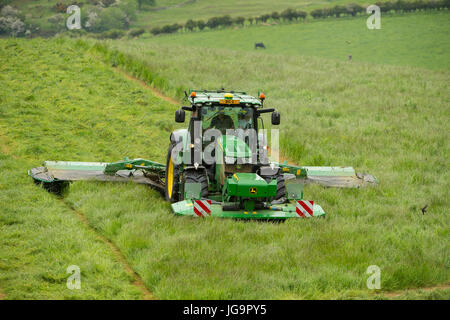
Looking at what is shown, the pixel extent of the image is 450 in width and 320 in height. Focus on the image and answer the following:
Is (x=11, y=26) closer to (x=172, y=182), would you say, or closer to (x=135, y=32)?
(x=135, y=32)

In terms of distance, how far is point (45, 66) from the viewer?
2464cm

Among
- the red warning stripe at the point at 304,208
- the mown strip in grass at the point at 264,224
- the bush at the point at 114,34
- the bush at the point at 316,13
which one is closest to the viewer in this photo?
the mown strip in grass at the point at 264,224

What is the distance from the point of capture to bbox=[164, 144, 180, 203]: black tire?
1140 centimetres

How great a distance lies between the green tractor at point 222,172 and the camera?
10.1 m

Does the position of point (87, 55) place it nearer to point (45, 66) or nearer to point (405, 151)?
point (45, 66)

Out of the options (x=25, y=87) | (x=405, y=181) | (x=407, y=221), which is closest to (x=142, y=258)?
(x=407, y=221)

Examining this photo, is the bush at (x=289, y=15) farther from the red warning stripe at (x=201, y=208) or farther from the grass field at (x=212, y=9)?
the red warning stripe at (x=201, y=208)

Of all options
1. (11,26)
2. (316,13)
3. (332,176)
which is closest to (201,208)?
(332,176)

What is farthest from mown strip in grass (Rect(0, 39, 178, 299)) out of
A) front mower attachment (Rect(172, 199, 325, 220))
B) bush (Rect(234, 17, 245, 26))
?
bush (Rect(234, 17, 245, 26))

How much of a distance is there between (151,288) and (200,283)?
0.72 meters

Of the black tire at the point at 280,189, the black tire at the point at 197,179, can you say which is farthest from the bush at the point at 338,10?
the black tire at the point at 197,179

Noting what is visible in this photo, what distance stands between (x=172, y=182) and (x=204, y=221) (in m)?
2.18

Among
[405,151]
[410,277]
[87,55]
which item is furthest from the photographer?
[87,55]

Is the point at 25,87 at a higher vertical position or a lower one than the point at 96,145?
higher
